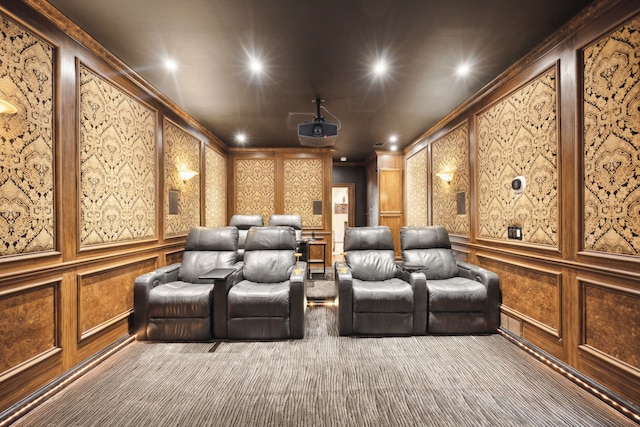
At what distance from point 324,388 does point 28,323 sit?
212 cm

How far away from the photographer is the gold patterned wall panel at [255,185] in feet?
20.2

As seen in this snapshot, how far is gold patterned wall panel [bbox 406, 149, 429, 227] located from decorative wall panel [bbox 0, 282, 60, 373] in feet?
17.4

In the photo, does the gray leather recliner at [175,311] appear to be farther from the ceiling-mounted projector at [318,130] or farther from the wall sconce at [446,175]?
the wall sconce at [446,175]

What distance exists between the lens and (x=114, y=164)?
2664 mm

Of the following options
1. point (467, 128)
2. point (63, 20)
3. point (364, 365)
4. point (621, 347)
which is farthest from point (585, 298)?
point (63, 20)

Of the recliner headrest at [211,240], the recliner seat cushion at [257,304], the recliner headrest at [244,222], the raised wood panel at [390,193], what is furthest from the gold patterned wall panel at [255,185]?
the recliner seat cushion at [257,304]

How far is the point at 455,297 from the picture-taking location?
2.77 m

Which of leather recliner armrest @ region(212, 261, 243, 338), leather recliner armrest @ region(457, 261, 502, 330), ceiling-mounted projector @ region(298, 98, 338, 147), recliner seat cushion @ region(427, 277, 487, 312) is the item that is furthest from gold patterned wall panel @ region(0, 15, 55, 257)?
leather recliner armrest @ region(457, 261, 502, 330)

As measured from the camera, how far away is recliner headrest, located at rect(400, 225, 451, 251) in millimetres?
3469

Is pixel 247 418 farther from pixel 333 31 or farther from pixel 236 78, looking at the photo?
pixel 236 78

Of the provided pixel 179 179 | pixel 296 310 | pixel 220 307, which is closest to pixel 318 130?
pixel 179 179

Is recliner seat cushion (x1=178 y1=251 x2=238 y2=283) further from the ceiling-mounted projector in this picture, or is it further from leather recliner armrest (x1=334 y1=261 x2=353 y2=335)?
the ceiling-mounted projector

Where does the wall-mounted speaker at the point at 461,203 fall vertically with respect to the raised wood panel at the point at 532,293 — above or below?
above

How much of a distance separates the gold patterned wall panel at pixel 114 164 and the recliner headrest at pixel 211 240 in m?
0.45
